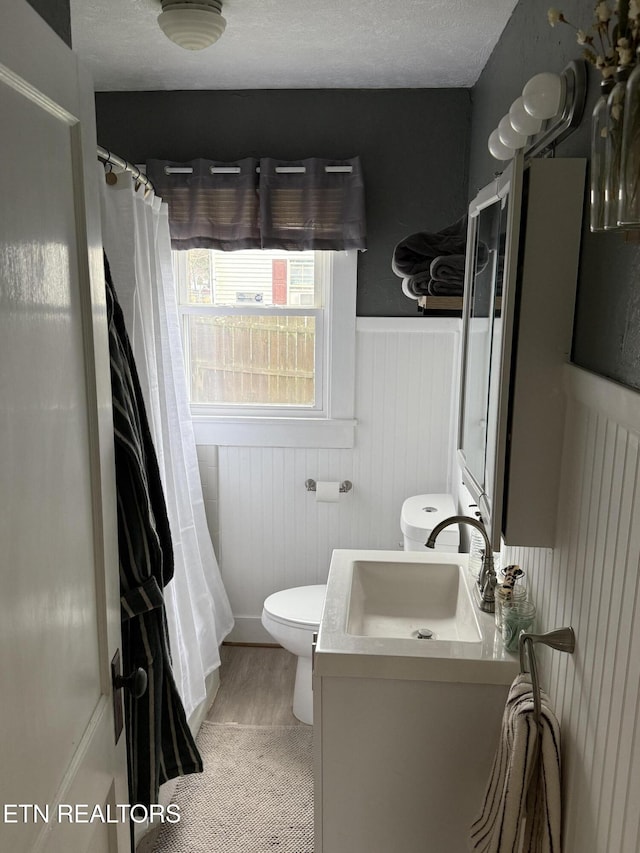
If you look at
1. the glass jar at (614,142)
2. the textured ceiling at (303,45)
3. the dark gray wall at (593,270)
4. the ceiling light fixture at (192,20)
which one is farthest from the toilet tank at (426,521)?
the glass jar at (614,142)

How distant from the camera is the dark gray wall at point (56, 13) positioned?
1153mm

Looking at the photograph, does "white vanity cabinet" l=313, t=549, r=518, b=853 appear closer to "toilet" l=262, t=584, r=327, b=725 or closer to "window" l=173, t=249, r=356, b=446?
"toilet" l=262, t=584, r=327, b=725

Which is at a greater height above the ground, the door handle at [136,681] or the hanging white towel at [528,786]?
the door handle at [136,681]

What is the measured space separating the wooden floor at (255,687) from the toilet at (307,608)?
9cm

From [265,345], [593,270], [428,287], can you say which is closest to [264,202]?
[265,345]

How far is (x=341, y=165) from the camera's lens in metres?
2.97

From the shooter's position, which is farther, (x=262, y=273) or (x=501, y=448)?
(x=262, y=273)

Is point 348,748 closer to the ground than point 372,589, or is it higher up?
closer to the ground

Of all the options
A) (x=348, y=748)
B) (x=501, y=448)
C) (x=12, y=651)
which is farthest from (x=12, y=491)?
(x=348, y=748)

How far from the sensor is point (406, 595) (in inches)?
86.7

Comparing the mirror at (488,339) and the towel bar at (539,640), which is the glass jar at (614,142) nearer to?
the mirror at (488,339)

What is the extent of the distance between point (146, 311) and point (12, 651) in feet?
5.13

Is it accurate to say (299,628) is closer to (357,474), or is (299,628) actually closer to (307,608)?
(307,608)

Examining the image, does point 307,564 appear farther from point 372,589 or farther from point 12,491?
point 12,491
